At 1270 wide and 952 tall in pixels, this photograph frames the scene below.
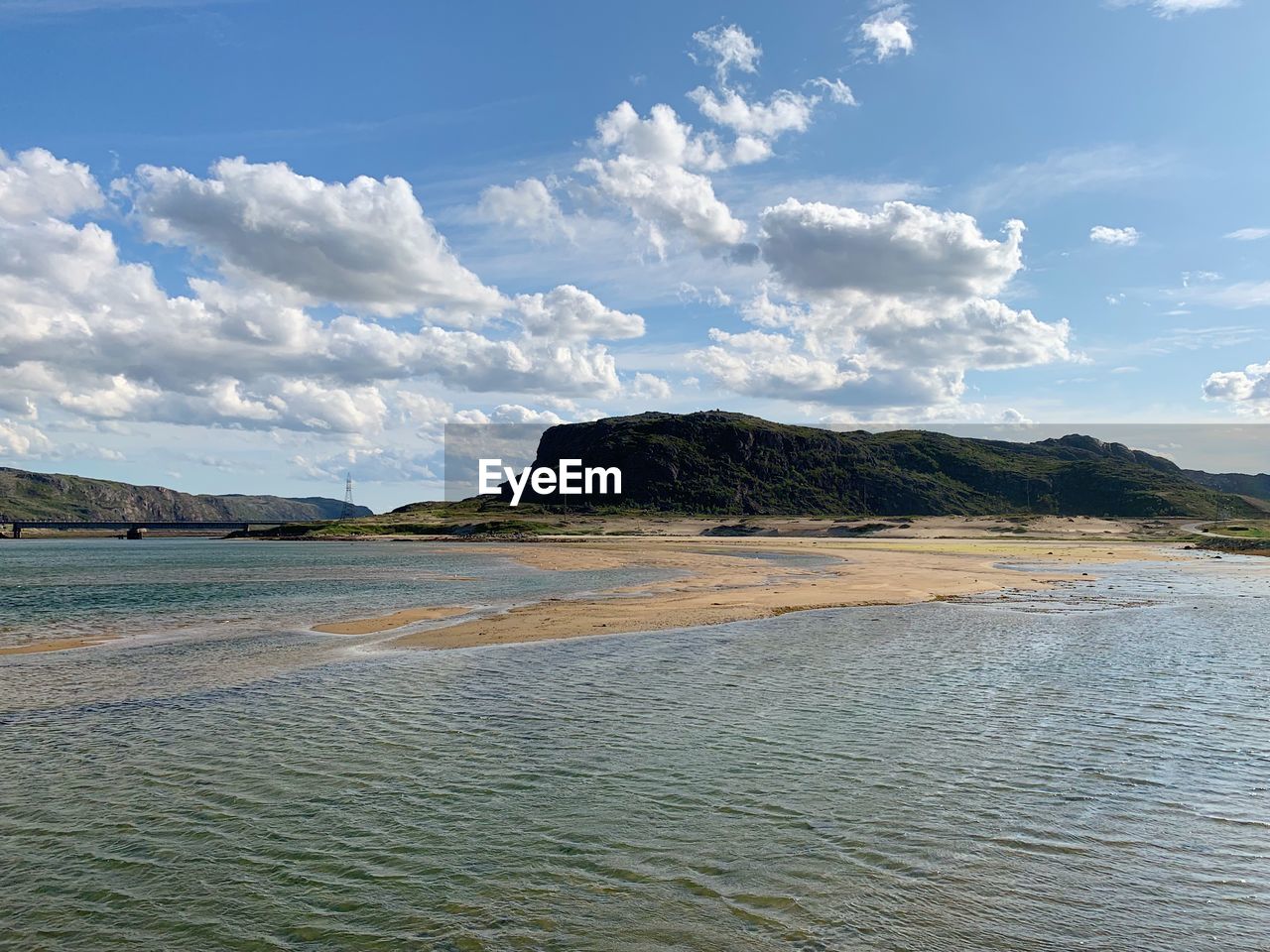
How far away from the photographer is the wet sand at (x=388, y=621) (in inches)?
1425

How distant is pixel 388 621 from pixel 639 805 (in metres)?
28.6

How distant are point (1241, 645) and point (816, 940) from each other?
29.8 meters

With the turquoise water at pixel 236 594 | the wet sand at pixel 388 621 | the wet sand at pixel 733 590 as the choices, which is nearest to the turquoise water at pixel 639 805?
the wet sand at pixel 733 590

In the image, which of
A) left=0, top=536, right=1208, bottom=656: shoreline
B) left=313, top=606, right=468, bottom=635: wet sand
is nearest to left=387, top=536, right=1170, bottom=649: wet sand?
left=0, top=536, right=1208, bottom=656: shoreline

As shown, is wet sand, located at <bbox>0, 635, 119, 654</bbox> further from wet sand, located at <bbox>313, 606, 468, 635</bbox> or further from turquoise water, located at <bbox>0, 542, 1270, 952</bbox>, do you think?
wet sand, located at <bbox>313, 606, 468, 635</bbox>

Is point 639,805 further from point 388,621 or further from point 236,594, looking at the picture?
point 236,594

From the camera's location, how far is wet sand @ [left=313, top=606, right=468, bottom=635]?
36.2 m

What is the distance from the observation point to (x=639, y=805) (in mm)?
13516

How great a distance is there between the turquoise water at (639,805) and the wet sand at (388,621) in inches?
365

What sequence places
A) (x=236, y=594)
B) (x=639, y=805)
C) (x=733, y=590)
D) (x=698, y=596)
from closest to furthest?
1. (x=639, y=805)
2. (x=698, y=596)
3. (x=733, y=590)
4. (x=236, y=594)

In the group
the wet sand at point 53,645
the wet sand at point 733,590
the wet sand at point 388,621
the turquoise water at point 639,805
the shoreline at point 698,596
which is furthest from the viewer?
the wet sand at point 388,621

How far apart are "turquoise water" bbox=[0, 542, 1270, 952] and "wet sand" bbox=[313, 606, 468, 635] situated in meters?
9.28

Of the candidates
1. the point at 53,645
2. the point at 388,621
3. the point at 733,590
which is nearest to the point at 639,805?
the point at 388,621

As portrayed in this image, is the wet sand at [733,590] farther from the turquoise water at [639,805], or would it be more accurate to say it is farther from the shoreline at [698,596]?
the turquoise water at [639,805]
